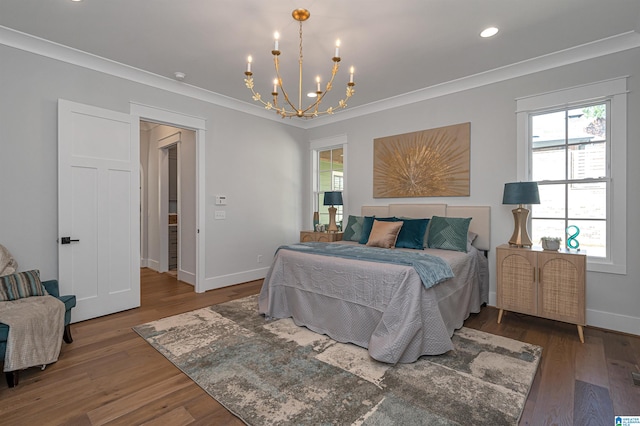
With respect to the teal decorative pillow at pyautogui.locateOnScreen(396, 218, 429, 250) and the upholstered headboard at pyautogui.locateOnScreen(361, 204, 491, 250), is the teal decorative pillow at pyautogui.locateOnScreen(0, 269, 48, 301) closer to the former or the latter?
the teal decorative pillow at pyautogui.locateOnScreen(396, 218, 429, 250)

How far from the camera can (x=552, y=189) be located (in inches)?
134

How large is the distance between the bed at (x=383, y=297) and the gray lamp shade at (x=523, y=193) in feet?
1.75

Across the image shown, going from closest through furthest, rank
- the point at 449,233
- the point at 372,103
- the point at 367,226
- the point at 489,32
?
the point at 489,32, the point at 449,233, the point at 367,226, the point at 372,103

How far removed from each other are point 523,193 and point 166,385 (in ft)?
11.7

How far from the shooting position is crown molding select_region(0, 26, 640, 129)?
9.62 feet

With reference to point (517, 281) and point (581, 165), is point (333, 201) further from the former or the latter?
point (581, 165)

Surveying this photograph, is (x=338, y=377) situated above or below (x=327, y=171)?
below

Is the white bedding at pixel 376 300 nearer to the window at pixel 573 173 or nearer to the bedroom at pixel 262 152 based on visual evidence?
the window at pixel 573 173

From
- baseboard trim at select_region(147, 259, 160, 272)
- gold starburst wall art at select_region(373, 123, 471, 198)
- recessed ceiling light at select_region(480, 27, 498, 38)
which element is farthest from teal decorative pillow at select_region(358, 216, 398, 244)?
baseboard trim at select_region(147, 259, 160, 272)

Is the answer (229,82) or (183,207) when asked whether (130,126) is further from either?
(183,207)

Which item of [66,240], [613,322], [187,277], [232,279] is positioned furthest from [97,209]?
[613,322]

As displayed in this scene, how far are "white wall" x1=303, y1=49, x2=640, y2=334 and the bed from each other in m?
0.34

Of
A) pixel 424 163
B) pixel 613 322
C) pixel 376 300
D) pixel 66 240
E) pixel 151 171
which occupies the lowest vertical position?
pixel 613 322

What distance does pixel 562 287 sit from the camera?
2.89 m
